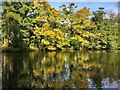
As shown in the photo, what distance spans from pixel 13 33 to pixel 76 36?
189 inches

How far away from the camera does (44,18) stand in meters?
17.5

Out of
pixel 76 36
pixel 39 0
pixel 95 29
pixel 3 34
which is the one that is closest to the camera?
pixel 3 34

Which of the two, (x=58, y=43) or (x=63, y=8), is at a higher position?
(x=63, y=8)

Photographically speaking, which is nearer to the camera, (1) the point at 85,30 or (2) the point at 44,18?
(2) the point at 44,18

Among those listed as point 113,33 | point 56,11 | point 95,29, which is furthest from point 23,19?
point 113,33

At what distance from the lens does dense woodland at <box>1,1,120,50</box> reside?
54.8 ft

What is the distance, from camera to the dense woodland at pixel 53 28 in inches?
657

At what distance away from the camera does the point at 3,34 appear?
53.8 ft

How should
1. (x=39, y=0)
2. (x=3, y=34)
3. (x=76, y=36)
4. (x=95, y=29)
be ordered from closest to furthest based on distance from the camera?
1. (x=3, y=34)
2. (x=39, y=0)
3. (x=76, y=36)
4. (x=95, y=29)

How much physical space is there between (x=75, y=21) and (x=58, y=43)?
2.26 meters

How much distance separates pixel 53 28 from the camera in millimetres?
18156

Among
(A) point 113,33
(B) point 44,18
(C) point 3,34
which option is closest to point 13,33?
(C) point 3,34

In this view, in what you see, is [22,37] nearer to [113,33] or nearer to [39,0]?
[39,0]

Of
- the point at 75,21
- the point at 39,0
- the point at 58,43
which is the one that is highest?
the point at 39,0
